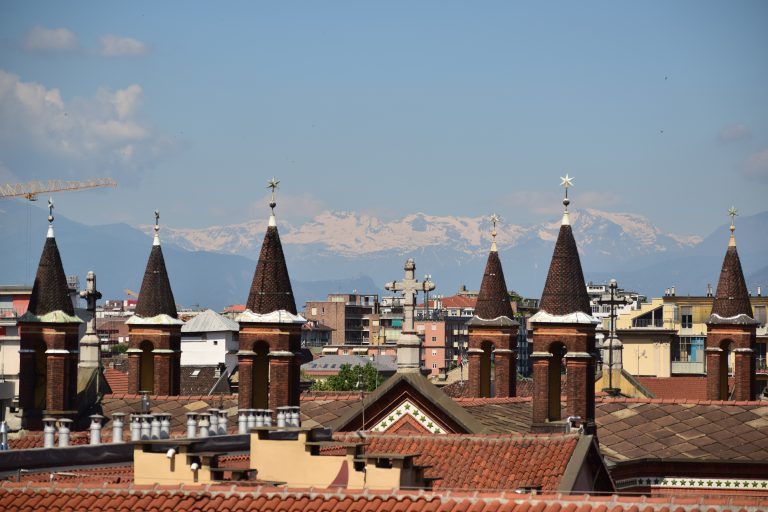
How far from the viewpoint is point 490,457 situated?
36469 mm

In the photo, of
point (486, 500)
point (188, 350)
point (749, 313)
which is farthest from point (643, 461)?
point (188, 350)

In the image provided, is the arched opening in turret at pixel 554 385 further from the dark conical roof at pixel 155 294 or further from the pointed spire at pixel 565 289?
the dark conical roof at pixel 155 294

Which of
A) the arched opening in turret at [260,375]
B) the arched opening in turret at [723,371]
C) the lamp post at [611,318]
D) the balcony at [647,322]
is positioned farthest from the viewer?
the balcony at [647,322]

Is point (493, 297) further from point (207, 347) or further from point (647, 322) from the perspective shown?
point (647, 322)

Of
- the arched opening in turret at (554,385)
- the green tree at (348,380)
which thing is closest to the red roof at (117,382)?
the arched opening in turret at (554,385)

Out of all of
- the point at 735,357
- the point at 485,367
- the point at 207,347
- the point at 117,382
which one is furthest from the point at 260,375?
the point at 207,347

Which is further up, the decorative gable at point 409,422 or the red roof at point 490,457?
the decorative gable at point 409,422

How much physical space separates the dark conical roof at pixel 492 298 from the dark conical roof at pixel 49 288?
42.4 feet

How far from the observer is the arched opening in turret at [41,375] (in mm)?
50219

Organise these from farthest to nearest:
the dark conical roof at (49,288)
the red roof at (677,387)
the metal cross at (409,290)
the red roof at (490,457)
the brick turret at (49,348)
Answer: the red roof at (677,387) < the dark conical roof at (49,288) < the brick turret at (49,348) < the metal cross at (409,290) < the red roof at (490,457)

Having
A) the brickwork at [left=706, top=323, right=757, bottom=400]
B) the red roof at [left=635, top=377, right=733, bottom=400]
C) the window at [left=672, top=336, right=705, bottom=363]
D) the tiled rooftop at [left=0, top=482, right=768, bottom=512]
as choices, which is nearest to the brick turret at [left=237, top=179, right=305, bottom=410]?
the brickwork at [left=706, top=323, right=757, bottom=400]

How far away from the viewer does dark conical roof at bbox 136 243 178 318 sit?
54.7 metres

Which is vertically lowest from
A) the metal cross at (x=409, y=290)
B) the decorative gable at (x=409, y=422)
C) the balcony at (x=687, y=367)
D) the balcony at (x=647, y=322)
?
the decorative gable at (x=409, y=422)

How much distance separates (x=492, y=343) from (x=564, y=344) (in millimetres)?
10665
